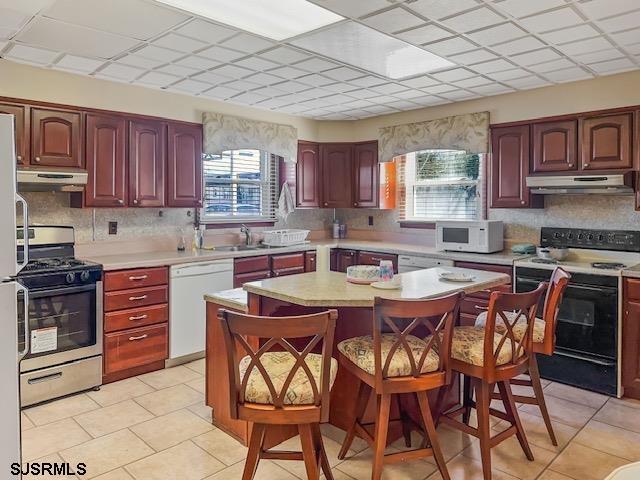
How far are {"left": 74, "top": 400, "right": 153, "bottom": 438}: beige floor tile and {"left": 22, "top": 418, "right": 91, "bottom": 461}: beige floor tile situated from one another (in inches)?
2.2

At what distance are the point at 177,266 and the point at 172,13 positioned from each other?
6.87 ft

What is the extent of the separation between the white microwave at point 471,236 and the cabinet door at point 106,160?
2955mm

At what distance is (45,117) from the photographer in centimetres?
368

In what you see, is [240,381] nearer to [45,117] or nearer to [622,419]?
[622,419]

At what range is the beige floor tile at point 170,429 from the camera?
9.21 feet

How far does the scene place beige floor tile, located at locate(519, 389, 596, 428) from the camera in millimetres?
3084

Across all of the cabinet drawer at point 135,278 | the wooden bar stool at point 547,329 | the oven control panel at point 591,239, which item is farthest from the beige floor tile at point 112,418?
the oven control panel at point 591,239

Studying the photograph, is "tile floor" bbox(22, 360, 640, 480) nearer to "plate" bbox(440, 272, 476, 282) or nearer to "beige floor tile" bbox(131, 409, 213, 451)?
"beige floor tile" bbox(131, 409, 213, 451)

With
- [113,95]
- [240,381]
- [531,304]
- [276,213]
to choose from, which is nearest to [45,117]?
[113,95]

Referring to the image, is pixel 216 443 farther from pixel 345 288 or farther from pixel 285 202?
pixel 285 202

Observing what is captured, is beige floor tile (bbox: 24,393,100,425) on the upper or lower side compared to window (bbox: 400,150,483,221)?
lower

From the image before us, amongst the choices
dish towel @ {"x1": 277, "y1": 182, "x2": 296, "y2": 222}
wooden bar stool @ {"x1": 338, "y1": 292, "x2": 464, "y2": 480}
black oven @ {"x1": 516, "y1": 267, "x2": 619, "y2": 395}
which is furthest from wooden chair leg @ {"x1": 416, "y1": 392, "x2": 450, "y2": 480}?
dish towel @ {"x1": 277, "y1": 182, "x2": 296, "y2": 222}

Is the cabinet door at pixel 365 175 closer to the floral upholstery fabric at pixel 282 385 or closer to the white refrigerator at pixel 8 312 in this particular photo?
the floral upholstery fabric at pixel 282 385

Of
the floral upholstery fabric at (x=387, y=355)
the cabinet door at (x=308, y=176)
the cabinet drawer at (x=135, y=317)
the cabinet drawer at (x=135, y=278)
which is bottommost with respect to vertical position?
the cabinet drawer at (x=135, y=317)
